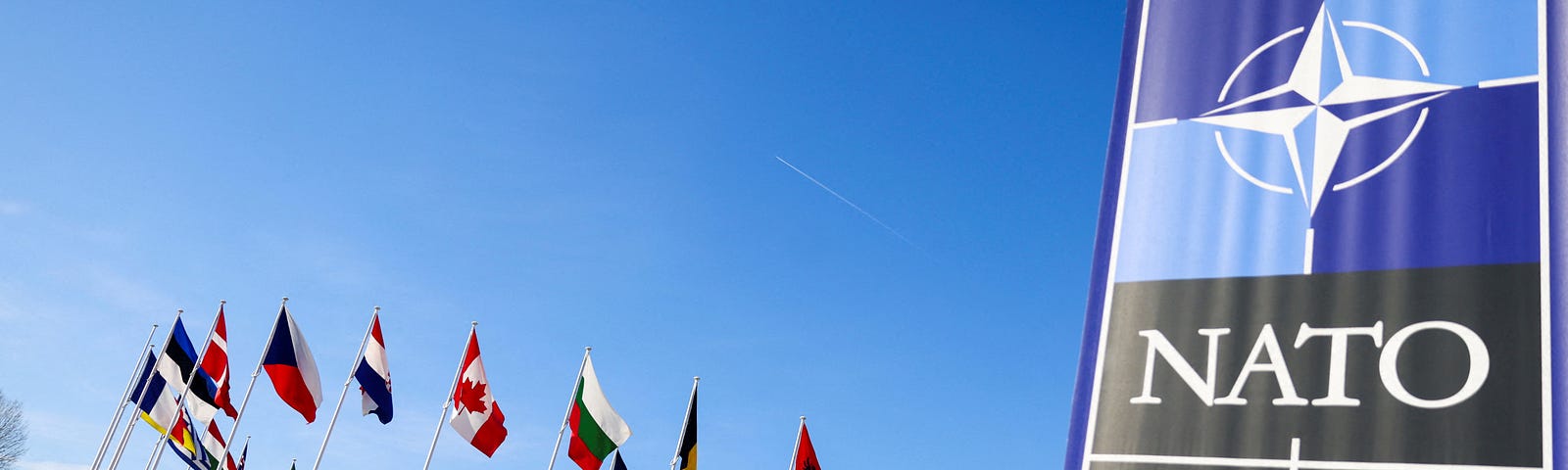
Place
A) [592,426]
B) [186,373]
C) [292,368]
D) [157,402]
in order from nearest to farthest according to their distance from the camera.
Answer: [292,368] < [592,426] < [186,373] < [157,402]

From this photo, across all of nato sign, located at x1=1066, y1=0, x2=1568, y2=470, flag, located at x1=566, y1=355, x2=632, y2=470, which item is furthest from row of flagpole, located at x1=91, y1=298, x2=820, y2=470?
nato sign, located at x1=1066, y1=0, x2=1568, y2=470

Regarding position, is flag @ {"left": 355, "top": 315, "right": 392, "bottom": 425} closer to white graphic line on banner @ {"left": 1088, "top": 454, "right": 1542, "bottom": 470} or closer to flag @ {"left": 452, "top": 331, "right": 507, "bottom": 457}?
flag @ {"left": 452, "top": 331, "right": 507, "bottom": 457}

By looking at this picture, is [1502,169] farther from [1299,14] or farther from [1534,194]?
[1299,14]

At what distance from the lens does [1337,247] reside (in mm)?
6645

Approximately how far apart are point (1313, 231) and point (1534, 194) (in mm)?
1115

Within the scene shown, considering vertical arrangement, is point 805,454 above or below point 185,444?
above

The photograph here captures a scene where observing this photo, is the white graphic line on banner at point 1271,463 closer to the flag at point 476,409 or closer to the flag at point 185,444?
the flag at point 476,409

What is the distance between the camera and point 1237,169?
7.21 meters

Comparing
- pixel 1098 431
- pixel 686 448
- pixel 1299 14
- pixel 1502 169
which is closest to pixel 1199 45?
pixel 1299 14

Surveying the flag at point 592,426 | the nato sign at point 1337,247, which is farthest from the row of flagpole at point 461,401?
the nato sign at point 1337,247

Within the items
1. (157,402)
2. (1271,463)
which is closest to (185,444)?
(157,402)

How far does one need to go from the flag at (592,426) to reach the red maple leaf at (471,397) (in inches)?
65.5

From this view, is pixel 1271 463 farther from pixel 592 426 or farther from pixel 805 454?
pixel 805 454

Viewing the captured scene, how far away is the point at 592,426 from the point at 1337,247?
16055 mm
